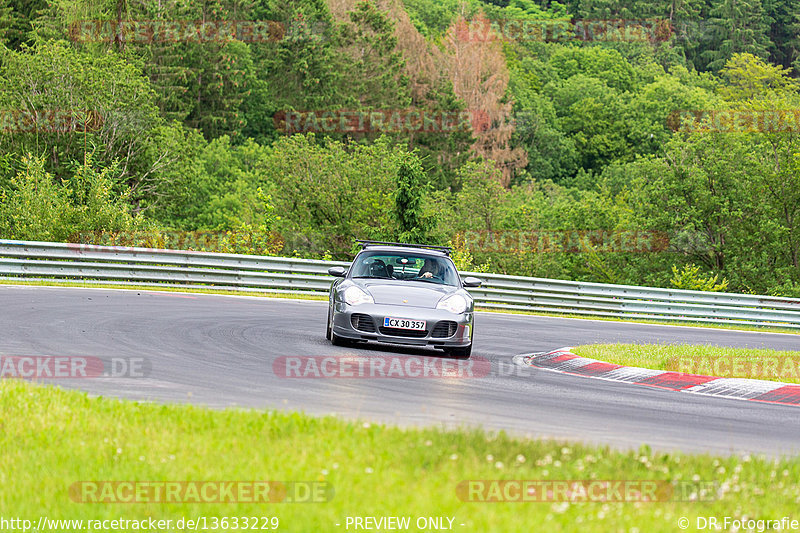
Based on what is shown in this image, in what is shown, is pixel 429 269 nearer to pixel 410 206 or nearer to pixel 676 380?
pixel 676 380

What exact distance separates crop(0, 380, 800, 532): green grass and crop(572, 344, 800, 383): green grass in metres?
6.18

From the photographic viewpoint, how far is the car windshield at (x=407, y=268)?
13734 millimetres

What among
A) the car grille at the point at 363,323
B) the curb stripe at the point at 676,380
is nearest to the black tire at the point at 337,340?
the car grille at the point at 363,323

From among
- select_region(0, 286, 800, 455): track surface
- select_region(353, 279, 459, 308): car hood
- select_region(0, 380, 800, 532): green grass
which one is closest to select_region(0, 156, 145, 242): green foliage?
select_region(0, 286, 800, 455): track surface

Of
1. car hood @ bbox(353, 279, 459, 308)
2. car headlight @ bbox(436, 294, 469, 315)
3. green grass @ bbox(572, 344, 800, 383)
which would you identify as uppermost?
car hood @ bbox(353, 279, 459, 308)

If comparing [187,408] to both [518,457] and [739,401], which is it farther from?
[739,401]

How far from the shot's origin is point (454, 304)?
41.9ft

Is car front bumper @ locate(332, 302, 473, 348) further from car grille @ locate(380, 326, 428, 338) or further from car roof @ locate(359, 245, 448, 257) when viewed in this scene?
car roof @ locate(359, 245, 448, 257)

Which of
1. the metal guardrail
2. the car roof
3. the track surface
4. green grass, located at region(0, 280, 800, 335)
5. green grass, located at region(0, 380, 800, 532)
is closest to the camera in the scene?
green grass, located at region(0, 380, 800, 532)

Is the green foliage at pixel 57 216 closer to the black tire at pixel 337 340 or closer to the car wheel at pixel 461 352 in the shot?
the black tire at pixel 337 340

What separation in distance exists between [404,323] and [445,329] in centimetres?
58

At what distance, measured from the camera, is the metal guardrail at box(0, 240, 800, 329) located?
73.9ft

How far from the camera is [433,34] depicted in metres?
97.9

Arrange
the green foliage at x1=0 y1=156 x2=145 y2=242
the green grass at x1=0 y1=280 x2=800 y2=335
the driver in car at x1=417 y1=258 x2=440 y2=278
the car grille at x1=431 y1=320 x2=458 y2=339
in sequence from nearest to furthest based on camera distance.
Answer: the car grille at x1=431 y1=320 x2=458 y2=339 < the driver in car at x1=417 y1=258 x2=440 y2=278 < the green grass at x1=0 y1=280 x2=800 y2=335 < the green foliage at x1=0 y1=156 x2=145 y2=242
